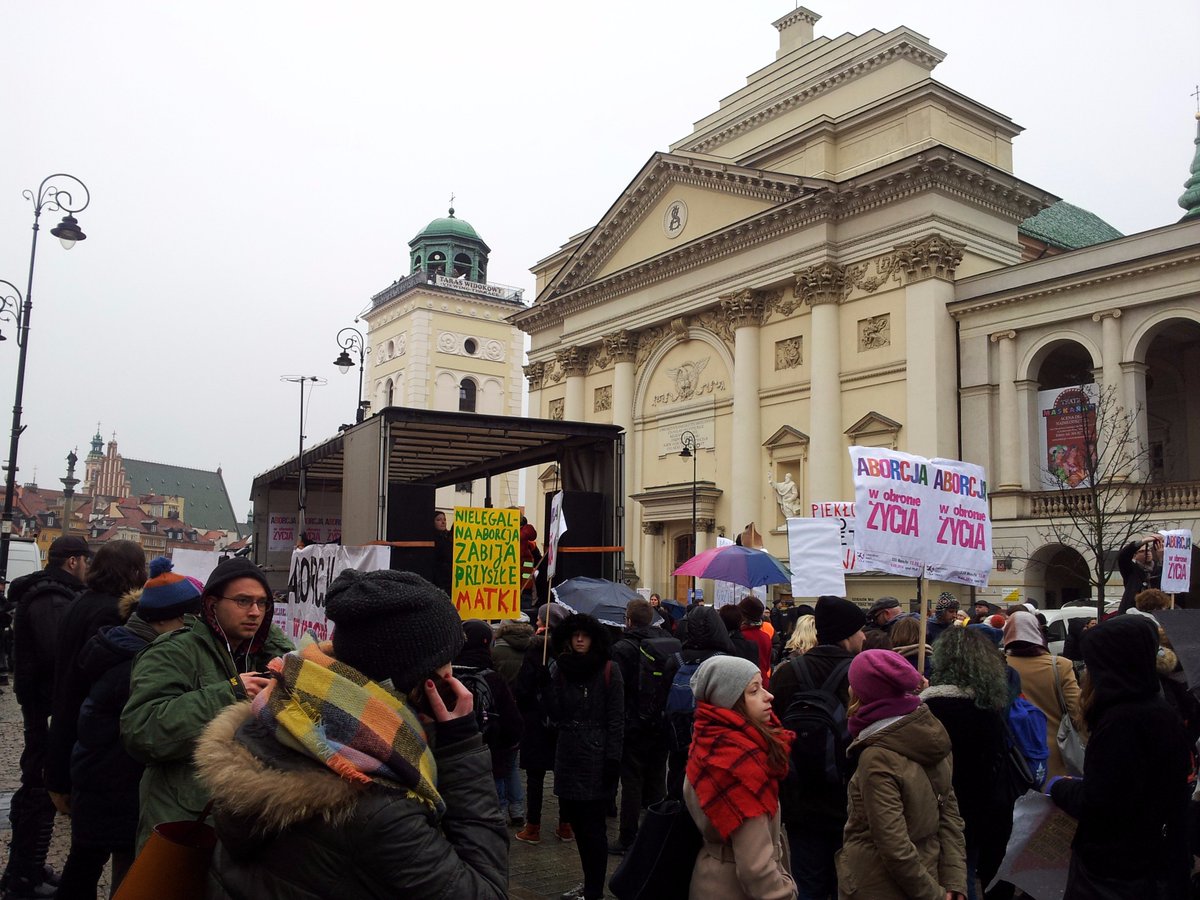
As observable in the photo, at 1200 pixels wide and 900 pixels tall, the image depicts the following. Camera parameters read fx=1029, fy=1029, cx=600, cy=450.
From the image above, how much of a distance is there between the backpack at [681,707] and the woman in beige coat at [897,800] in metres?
3.17

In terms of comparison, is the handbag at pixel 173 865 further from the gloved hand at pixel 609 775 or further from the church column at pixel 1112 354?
the church column at pixel 1112 354

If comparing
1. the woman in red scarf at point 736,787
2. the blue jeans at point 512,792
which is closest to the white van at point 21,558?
the blue jeans at point 512,792

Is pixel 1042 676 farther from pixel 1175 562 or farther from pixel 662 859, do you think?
pixel 1175 562

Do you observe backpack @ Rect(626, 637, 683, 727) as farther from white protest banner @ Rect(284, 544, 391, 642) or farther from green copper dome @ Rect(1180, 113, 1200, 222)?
green copper dome @ Rect(1180, 113, 1200, 222)

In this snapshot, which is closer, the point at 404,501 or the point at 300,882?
the point at 300,882

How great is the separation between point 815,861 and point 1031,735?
1.64 metres

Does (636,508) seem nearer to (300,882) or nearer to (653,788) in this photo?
(653,788)

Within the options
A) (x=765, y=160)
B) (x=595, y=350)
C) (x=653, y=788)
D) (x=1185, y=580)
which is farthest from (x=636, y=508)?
(x=653, y=788)

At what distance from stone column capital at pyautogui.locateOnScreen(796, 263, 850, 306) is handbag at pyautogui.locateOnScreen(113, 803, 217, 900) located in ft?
99.8

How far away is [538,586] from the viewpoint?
1656 centimetres

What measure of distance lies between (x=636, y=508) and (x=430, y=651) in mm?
35984

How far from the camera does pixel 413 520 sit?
1475 centimetres

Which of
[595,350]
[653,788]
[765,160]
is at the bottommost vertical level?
[653,788]

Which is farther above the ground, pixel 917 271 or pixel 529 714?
pixel 917 271
